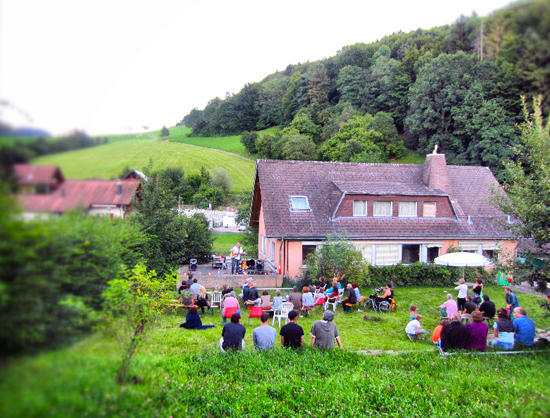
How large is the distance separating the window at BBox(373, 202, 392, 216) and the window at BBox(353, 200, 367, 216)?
0.62m

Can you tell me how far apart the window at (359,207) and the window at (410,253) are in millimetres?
3667

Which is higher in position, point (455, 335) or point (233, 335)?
point (233, 335)

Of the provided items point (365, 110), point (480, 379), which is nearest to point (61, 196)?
point (480, 379)

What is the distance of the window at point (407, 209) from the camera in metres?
22.2

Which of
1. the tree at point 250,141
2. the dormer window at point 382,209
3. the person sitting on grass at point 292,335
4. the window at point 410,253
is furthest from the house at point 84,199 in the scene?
the tree at point 250,141

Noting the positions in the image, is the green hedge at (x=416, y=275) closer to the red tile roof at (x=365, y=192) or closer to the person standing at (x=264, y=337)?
the red tile roof at (x=365, y=192)

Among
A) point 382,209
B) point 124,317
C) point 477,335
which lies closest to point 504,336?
point 477,335

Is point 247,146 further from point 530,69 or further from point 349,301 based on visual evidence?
point 530,69

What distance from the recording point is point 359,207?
70.9 feet

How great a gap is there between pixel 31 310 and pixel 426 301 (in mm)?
17330

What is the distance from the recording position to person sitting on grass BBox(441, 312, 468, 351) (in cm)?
913

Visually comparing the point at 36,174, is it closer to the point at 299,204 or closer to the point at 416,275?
the point at 299,204

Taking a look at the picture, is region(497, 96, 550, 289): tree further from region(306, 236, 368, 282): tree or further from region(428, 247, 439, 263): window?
region(428, 247, 439, 263): window

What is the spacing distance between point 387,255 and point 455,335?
1278cm
